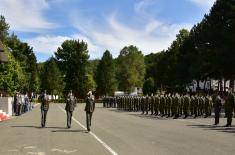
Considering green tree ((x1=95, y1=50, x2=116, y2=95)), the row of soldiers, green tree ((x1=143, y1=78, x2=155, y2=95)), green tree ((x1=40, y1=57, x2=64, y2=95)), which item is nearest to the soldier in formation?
the row of soldiers

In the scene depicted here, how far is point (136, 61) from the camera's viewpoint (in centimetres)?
15800

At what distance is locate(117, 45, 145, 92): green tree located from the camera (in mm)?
155625

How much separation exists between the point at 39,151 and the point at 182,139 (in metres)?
5.66

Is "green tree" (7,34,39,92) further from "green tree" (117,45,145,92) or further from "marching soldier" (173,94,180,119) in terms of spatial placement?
"marching soldier" (173,94,180,119)

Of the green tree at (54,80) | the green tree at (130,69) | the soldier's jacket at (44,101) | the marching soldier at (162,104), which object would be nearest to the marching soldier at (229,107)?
the soldier's jacket at (44,101)

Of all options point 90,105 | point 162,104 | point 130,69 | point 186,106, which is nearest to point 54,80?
point 130,69

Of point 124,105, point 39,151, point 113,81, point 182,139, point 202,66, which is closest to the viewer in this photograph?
point 39,151

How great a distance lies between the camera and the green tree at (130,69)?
15562 cm

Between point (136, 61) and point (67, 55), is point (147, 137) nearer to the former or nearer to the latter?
point (67, 55)

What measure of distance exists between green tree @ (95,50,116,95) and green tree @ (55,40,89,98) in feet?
44.9

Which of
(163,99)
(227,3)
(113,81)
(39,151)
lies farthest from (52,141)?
(113,81)

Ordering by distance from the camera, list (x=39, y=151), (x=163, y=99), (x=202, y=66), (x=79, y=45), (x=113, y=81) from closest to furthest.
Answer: (x=39, y=151) < (x=163, y=99) < (x=202, y=66) < (x=79, y=45) < (x=113, y=81)

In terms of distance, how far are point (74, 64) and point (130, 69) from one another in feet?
82.7

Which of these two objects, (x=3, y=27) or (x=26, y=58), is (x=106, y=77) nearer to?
(x=26, y=58)
